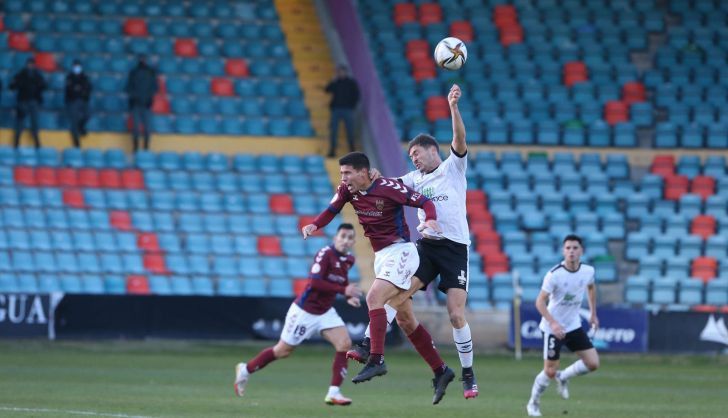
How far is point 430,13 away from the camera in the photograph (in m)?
31.4

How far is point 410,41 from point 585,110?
4126 mm

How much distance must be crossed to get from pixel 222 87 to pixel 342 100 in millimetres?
2962

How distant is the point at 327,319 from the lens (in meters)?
16.3

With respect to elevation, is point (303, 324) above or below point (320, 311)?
below

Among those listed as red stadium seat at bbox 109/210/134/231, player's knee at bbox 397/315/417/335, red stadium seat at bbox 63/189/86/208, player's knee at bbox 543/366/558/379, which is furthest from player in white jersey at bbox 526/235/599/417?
red stadium seat at bbox 63/189/86/208

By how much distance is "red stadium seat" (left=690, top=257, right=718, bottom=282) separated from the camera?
26.3 metres

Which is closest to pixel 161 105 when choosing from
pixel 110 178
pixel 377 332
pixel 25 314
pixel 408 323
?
pixel 110 178

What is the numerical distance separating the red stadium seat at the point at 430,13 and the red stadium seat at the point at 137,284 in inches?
384

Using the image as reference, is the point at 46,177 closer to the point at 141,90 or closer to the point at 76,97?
the point at 76,97

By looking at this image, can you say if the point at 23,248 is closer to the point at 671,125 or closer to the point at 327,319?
the point at 327,319

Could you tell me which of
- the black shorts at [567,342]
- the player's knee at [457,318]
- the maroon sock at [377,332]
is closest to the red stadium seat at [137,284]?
the black shorts at [567,342]

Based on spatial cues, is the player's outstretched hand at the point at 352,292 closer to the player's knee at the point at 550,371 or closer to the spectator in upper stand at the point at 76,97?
the player's knee at the point at 550,371

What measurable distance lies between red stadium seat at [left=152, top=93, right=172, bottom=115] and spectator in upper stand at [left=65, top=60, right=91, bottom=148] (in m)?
1.73

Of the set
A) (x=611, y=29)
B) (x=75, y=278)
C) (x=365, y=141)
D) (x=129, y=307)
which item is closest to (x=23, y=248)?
(x=75, y=278)
